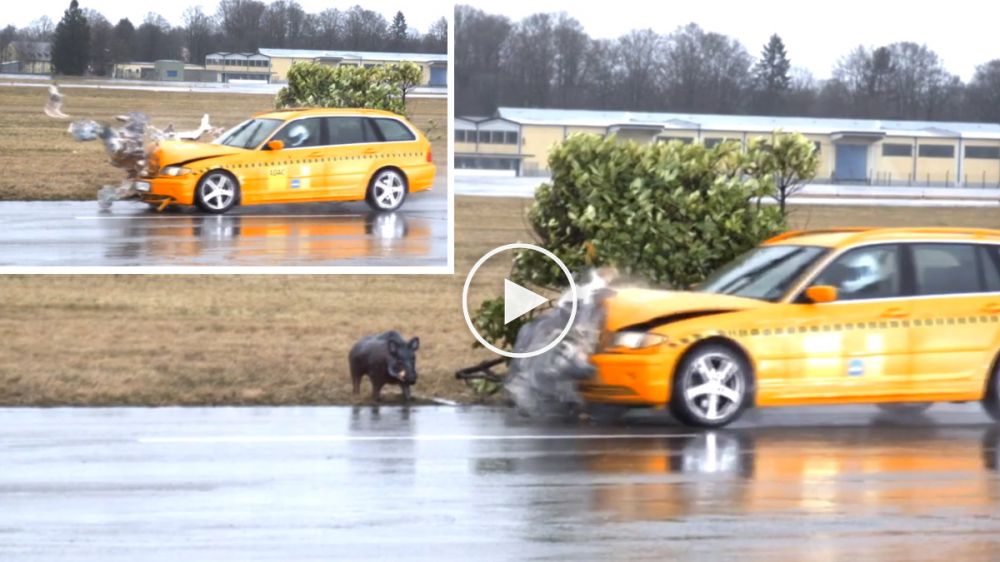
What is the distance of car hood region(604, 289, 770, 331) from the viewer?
11.6m

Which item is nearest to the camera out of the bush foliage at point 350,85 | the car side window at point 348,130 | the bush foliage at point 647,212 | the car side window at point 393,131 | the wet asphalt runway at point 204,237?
the wet asphalt runway at point 204,237

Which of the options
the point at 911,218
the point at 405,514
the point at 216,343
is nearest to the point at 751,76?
the point at 911,218

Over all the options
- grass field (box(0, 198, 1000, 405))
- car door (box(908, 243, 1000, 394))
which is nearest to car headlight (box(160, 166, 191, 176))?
grass field (box(0, 198, 1000, 405))

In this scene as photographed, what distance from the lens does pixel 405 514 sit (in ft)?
26.0

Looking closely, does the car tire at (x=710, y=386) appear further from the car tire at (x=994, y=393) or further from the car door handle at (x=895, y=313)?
the car tire at (x=994, y=393)

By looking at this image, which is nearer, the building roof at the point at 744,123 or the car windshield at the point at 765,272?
the car windshield at the point at 765,272

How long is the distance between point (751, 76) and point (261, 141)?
2753cm

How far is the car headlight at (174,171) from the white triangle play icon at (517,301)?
9.50 ft

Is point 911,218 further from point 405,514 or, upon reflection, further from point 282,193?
point 405,514

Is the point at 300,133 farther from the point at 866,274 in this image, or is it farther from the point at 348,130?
the point at 866,274

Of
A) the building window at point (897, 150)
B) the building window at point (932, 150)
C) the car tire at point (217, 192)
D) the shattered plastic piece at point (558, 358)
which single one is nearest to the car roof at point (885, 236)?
the shattered plastic piece at point (558, 358)


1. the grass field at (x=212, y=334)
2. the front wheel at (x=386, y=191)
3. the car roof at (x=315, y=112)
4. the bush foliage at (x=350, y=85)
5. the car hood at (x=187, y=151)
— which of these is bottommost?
the grass field at (x=212, y=334)

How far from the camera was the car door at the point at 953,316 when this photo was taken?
1191cm

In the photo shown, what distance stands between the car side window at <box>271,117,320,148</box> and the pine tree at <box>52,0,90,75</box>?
1619 mm
